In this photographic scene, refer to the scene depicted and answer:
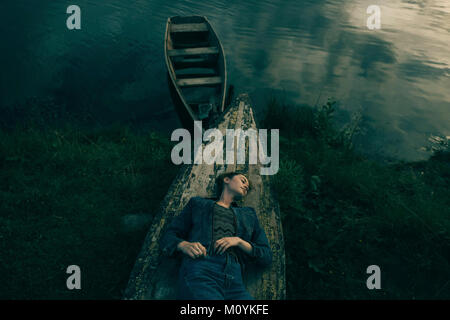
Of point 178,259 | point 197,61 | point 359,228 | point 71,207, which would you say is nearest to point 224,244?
point 178,259

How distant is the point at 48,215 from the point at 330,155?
5063 mm

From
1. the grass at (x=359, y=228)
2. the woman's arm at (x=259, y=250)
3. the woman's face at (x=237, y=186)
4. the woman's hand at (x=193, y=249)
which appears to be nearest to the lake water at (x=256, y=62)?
the grass at (x=359, y=228)

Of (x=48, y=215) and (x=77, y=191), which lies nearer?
(x=48, y=215)

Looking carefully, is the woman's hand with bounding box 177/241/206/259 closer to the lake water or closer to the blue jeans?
the blue jeans

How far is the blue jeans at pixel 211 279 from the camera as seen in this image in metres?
2.49

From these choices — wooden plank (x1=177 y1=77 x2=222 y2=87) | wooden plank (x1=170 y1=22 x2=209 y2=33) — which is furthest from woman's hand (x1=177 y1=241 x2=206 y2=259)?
wooden plank (x1=170 y1=22 x2=209 y2=33)

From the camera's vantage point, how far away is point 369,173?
5.22 m

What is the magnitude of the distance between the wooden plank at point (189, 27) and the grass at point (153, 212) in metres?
5.22

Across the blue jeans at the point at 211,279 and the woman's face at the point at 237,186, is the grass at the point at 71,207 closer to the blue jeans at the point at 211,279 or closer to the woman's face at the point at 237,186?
the blue jeans at the point at 211,279

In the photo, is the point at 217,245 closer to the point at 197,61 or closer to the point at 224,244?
the point at 224,244

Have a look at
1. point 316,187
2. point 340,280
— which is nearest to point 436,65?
point 316,187

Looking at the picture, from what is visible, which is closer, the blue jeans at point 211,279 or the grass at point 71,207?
the blue jeans at point 211,279

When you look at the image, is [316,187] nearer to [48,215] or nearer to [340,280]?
[340,280]

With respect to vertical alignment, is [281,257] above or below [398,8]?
below
